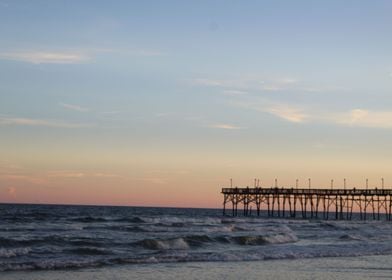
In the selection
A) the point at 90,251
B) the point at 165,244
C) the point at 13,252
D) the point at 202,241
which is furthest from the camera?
the point at 202,241

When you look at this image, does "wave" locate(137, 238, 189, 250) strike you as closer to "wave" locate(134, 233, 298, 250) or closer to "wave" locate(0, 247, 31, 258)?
"wave" locate(134, 233, 298, 250)

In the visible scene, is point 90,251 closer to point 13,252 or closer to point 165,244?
point 13,252

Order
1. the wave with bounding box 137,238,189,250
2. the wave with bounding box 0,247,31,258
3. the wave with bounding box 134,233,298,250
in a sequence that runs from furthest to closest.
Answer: the wave with bounding box 134,233,298,250
the wave with bounding box 137,238,189,250
the wave with bounding box 0,247,31,258

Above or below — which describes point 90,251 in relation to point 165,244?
below

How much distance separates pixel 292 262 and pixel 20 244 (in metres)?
12.1

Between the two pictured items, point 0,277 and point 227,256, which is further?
point 227,256

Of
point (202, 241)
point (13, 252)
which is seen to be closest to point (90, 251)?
point (13, 252)

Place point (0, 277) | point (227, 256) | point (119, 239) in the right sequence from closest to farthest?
1. point (0, 277)
2. point (227, 256)
3. point (119, 239)

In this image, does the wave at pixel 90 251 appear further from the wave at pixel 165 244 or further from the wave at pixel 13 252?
the wave at pixel 165 244

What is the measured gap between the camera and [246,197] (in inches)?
3014

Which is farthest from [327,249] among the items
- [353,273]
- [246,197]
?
[246,197]

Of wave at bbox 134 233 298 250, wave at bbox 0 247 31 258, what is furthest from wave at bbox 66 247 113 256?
wave at bbox 134 233 298 250

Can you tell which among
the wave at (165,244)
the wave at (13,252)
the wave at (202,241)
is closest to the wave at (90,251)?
the wave at (13,252)

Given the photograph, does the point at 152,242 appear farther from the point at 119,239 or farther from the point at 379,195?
the point at 379,195
